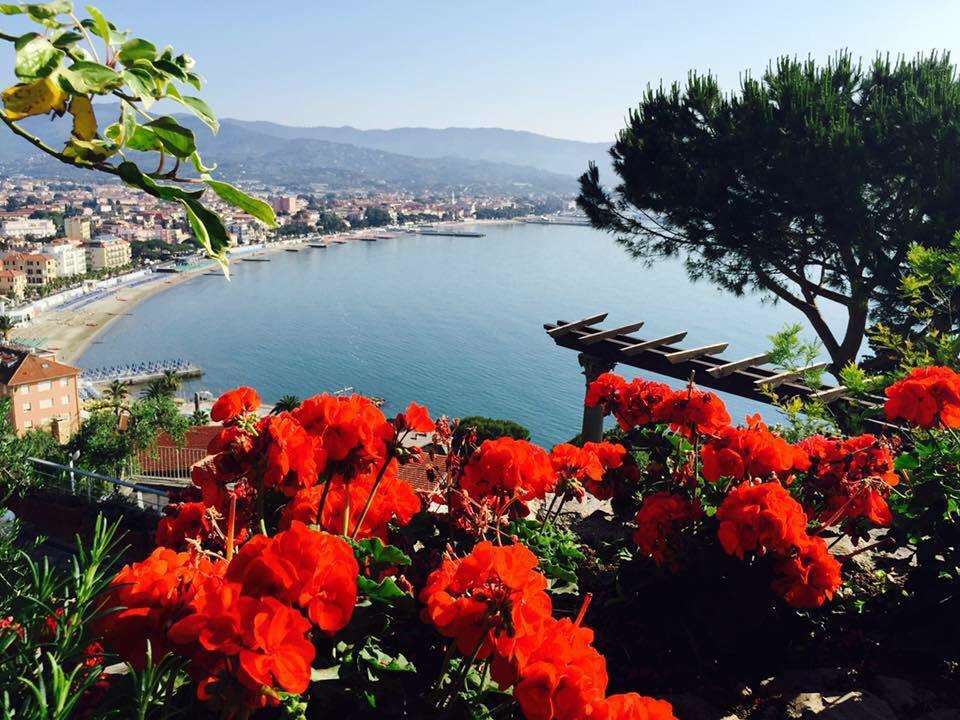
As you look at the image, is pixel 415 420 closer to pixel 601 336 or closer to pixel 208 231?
pixel 208 231

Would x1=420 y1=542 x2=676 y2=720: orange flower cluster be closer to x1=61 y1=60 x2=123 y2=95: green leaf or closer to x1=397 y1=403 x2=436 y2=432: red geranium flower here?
x1=397 y1=403 x2=436 y2=432: red geranium flower

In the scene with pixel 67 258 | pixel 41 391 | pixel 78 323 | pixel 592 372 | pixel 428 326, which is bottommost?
pixel 78 323

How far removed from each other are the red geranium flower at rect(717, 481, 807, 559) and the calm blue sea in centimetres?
1243

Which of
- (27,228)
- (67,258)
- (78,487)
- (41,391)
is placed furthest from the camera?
(27,228)

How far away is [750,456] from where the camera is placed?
1.27 meters

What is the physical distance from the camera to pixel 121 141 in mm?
376

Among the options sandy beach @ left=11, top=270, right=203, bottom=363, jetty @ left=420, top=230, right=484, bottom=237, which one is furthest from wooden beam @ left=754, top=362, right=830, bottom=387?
jetty @ left=420, top=230, right=484, bottom=237

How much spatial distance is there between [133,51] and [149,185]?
69mm

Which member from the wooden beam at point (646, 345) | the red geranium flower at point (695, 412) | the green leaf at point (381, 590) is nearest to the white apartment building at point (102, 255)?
the wooden beam at point (646, 345)

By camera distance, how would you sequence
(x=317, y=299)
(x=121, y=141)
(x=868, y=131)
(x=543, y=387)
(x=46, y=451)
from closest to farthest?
1. (x=121, y=141)
2. (x=868, y=131)
3. (x=46, y=451)
4. (x=543, y=387)
5. (x=317, y=299)

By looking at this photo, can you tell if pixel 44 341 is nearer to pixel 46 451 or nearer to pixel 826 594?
pixel 46 451

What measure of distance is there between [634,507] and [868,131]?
4746 mm

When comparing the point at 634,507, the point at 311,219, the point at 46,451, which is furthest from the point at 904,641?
the point at 311,219

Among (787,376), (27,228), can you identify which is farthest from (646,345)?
(27,228)
